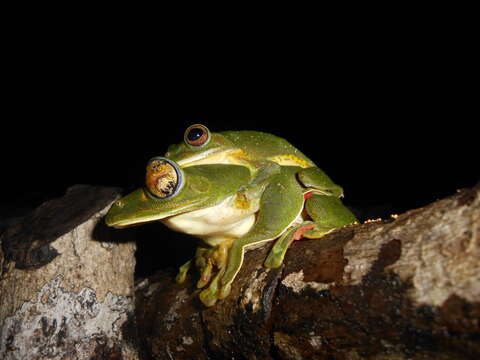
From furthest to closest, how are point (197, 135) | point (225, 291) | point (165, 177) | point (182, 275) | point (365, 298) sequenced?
point (182, 275) < point (197, 135) < point (225, 291) < point (165, 177) < point (365, 298)

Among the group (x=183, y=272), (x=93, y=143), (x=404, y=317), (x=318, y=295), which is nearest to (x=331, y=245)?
(x=318, y=295)

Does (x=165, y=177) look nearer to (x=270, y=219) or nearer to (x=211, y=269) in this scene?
(x=270, y=219)

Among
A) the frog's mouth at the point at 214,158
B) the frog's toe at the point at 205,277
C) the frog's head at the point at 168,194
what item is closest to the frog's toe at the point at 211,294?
the frog's toe at the point at 205,277

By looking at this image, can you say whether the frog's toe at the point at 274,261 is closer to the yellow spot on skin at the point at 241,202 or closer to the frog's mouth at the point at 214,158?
the yellow spot on skin at the point at 241,202

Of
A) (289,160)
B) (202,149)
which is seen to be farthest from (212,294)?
(289,160)

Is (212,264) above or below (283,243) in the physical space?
A: below

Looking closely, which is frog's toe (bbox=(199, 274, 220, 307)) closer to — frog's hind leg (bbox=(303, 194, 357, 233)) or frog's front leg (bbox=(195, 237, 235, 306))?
frog's front leg (bbox=(195, 237, 235, 306))

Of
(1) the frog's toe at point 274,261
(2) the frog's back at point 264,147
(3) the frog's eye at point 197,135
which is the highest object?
(3) the frog's eye at point 197,135
